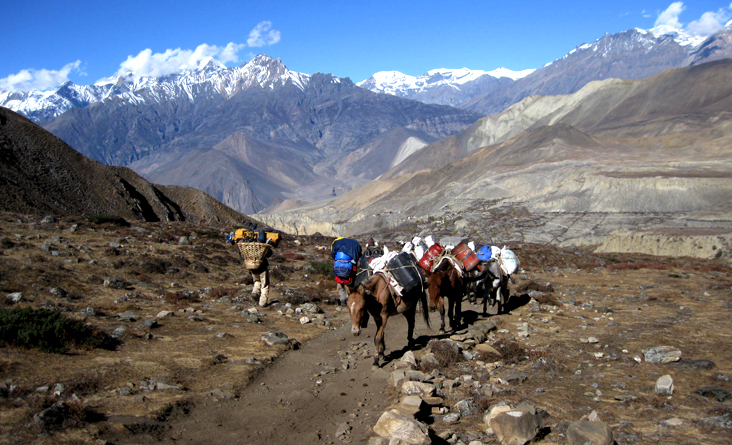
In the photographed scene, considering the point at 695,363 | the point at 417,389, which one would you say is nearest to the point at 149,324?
the point at 417,389

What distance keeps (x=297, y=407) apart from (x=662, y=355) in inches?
257

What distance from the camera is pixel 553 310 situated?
13961 mm

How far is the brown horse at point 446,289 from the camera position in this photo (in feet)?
37.1

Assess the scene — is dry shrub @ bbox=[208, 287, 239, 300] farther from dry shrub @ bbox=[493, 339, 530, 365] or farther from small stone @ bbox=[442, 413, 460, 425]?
small stone @ bbox=[442, 413, 460, 425]

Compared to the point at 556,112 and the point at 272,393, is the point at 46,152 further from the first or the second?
the point at 556,112

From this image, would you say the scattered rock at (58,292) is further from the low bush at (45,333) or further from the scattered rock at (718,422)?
the scattered rock at (718,422)

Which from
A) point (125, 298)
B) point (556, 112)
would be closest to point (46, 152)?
point (125, 298)

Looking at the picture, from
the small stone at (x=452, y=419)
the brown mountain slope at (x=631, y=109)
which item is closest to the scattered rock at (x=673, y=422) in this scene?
the small stone at (x=452, y=419)

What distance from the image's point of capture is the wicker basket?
12.3 metres

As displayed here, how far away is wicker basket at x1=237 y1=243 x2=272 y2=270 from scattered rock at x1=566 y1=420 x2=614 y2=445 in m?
8.56

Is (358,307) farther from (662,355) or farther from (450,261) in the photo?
(662,355)

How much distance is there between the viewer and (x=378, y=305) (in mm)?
9039

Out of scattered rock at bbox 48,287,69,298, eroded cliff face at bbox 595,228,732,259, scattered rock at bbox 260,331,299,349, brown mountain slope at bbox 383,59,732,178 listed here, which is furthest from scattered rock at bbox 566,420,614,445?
brown mountain slope at bbox 383,59,732,178

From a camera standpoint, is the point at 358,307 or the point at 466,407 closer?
the point at 466,407
